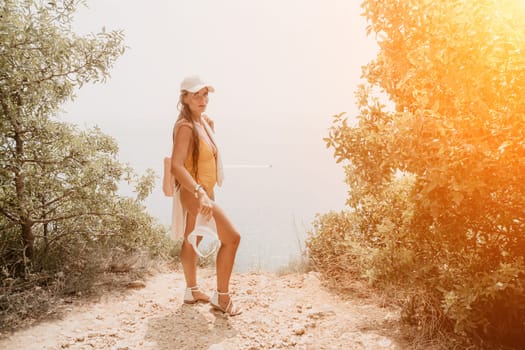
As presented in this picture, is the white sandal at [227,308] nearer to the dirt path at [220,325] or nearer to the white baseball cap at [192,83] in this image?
the dirt path at [220,325]

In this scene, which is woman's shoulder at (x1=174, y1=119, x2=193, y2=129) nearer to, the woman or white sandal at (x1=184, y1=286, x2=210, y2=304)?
the woman

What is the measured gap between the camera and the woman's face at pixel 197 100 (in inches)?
200

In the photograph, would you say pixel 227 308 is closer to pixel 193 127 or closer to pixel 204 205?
pixel 204 205

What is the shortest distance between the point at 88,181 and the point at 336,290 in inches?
141

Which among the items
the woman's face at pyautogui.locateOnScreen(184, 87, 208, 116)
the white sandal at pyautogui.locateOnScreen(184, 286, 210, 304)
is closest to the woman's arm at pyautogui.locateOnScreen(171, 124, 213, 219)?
the woman's face at pyautogui.locateOnScreen(184, 87, 208, 116)

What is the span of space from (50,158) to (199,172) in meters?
2.18

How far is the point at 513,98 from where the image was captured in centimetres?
355

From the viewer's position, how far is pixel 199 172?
515 cm

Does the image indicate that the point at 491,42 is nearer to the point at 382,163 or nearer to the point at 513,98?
the point at 513,98

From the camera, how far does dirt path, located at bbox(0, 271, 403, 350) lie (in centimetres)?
465

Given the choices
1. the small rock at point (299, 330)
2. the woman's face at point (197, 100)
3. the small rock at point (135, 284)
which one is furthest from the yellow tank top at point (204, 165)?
the small rock at point (135, 284)

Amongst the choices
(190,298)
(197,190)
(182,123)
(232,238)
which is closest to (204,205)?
(197,190)

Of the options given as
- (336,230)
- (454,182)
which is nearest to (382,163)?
(454,182)

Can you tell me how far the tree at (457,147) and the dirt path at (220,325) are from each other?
851mm
